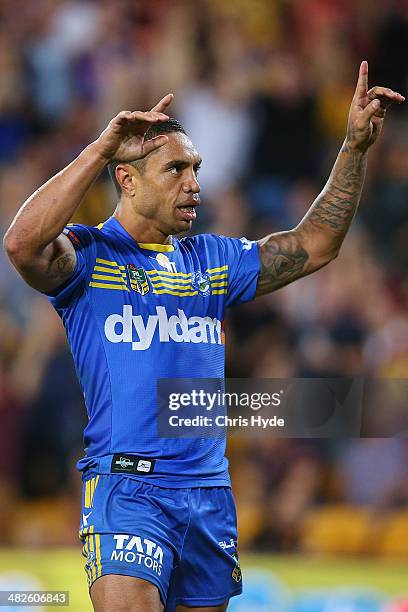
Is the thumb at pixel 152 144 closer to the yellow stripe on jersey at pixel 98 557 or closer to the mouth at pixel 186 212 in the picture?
the mouth at pixel 186 212

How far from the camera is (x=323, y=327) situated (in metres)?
8.34

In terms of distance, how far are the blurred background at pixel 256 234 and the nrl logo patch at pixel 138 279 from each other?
8.62 ft

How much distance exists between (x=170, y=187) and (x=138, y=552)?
145 centimetres

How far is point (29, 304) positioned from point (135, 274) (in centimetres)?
455

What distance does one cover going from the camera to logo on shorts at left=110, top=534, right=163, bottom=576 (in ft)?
13.4

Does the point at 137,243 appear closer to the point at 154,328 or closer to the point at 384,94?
the point at 154,328

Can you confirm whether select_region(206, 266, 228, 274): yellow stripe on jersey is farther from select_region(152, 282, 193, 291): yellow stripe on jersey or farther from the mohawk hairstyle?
the mohawk hairstyle

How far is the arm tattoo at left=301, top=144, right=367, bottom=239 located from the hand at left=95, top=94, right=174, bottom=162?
2.74 feet

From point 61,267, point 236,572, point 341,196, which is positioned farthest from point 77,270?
point 236,572

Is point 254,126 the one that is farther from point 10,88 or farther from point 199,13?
point 10,88

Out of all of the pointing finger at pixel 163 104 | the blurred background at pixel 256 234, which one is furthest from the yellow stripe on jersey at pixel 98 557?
the blurred background at pixel 256 234

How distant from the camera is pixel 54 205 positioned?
4070 millimetres

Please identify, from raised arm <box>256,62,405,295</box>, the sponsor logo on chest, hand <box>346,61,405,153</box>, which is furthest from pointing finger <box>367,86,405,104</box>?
the sponsor logo on chest

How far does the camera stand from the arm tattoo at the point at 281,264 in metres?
4.84
